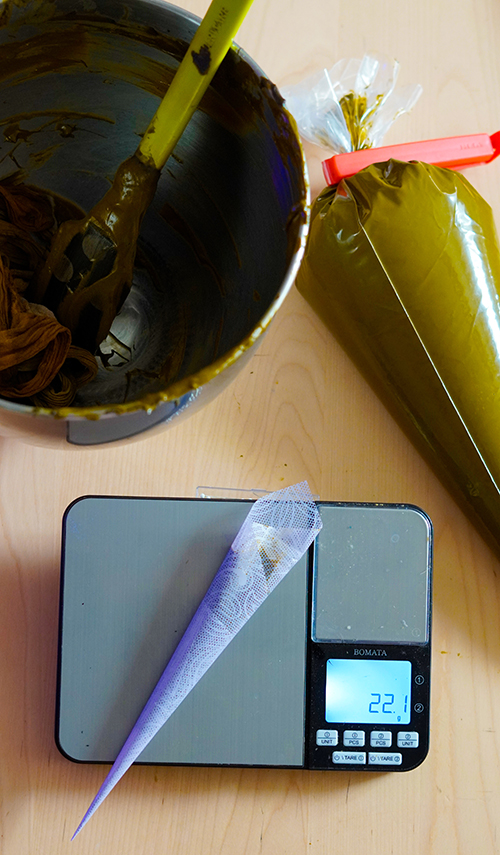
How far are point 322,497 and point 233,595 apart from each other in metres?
0.12

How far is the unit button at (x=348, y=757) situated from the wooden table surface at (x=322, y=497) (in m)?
0.04

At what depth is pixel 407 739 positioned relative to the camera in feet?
1.79

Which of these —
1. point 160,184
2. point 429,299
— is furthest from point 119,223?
point 429,299

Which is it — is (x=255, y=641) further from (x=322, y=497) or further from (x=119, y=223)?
(x=119, y=223)

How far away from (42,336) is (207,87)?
17 cm

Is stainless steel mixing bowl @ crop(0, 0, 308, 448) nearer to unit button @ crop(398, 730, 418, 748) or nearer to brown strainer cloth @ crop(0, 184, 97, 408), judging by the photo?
brown strainer cloth @ crop(0, 184, 97, 408)

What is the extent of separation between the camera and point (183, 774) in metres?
0.57

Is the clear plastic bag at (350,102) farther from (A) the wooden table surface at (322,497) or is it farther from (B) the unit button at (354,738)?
(B) the unit button at (354,738)

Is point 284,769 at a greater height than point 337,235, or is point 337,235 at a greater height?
point 337,235

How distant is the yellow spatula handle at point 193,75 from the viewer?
0.37m

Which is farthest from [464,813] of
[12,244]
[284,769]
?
[12,244]

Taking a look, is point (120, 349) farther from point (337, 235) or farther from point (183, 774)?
point (183, 774)

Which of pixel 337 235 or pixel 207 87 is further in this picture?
pixel 337 235

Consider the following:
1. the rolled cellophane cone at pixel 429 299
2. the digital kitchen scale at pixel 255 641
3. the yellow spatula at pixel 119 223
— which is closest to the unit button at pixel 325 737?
the digital kitchen scale at pixel 255 641
